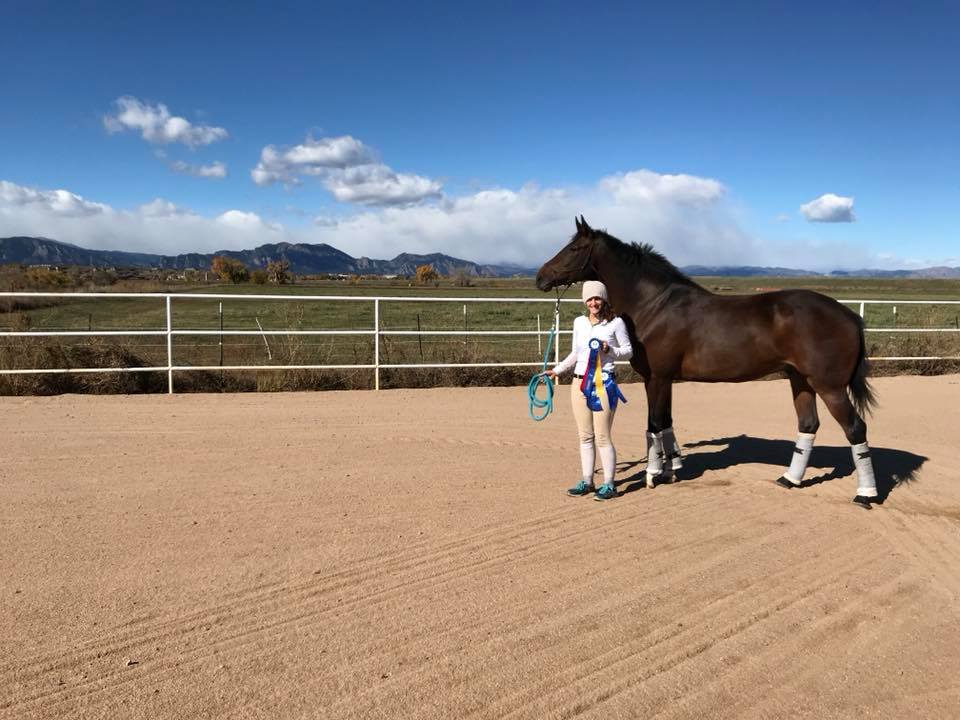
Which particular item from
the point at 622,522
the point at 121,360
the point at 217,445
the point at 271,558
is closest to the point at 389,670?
the point at 271,558

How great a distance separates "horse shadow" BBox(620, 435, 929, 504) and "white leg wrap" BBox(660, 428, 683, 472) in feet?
0.44

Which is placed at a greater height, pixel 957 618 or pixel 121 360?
pixel 121 360

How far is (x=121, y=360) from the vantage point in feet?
33.8

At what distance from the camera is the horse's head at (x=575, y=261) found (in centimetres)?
600

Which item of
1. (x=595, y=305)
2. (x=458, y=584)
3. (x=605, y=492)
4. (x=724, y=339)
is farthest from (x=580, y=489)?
(x=458, y=584)

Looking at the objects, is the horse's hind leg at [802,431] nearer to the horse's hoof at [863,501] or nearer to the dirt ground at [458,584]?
the dirt ground at [458,584]

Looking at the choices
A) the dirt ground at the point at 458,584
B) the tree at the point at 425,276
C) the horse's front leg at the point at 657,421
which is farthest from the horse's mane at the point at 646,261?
the tree at the point at 425,276

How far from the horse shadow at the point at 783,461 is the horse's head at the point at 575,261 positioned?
1851 mm

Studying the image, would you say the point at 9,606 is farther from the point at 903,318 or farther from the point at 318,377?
the point at 903,318

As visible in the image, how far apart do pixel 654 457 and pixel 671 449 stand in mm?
314

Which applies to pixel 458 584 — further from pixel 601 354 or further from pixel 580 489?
pixel 601 354

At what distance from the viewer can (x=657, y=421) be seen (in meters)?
5.61

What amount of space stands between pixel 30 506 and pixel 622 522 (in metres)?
4.24

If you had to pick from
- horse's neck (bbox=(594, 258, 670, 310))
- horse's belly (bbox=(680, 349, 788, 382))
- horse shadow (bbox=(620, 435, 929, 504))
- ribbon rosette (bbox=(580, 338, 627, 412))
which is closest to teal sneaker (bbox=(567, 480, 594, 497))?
horse shadow (bbox=(620, 435, 929, 504))
